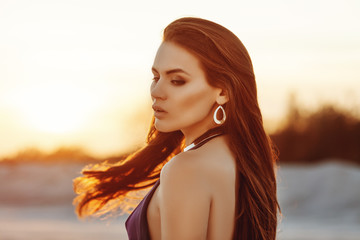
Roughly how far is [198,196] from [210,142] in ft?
0.95

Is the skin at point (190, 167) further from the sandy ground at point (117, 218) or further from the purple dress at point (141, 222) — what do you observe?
the sandy ground at point (117, 218)

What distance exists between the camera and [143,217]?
2.34 metres

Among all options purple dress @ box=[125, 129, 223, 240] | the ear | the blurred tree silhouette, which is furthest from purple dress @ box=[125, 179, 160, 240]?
the blurred tree silhouette

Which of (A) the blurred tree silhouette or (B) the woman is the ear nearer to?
(B) the woman

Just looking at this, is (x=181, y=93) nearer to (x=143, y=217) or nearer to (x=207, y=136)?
(x=207, y=136)

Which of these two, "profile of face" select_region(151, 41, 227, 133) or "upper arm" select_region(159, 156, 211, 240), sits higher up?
"profile of face" select_region(151, 41, 227, 133)

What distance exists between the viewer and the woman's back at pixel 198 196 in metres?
2.11

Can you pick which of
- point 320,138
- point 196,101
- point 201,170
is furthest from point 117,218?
point 201,170

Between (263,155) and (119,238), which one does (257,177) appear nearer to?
(263,155)

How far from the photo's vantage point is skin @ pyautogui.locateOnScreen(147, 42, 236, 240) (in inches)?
83.4

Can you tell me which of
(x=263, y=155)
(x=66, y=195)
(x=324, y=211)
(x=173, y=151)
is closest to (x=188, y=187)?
(x=263, y=155)

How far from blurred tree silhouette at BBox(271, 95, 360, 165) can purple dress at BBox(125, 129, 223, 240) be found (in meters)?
15.5

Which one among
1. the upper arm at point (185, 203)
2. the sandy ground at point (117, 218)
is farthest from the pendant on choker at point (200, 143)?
the sandy ground at point (117, 218)

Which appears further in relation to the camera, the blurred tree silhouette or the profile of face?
the blurred tree silhouette
